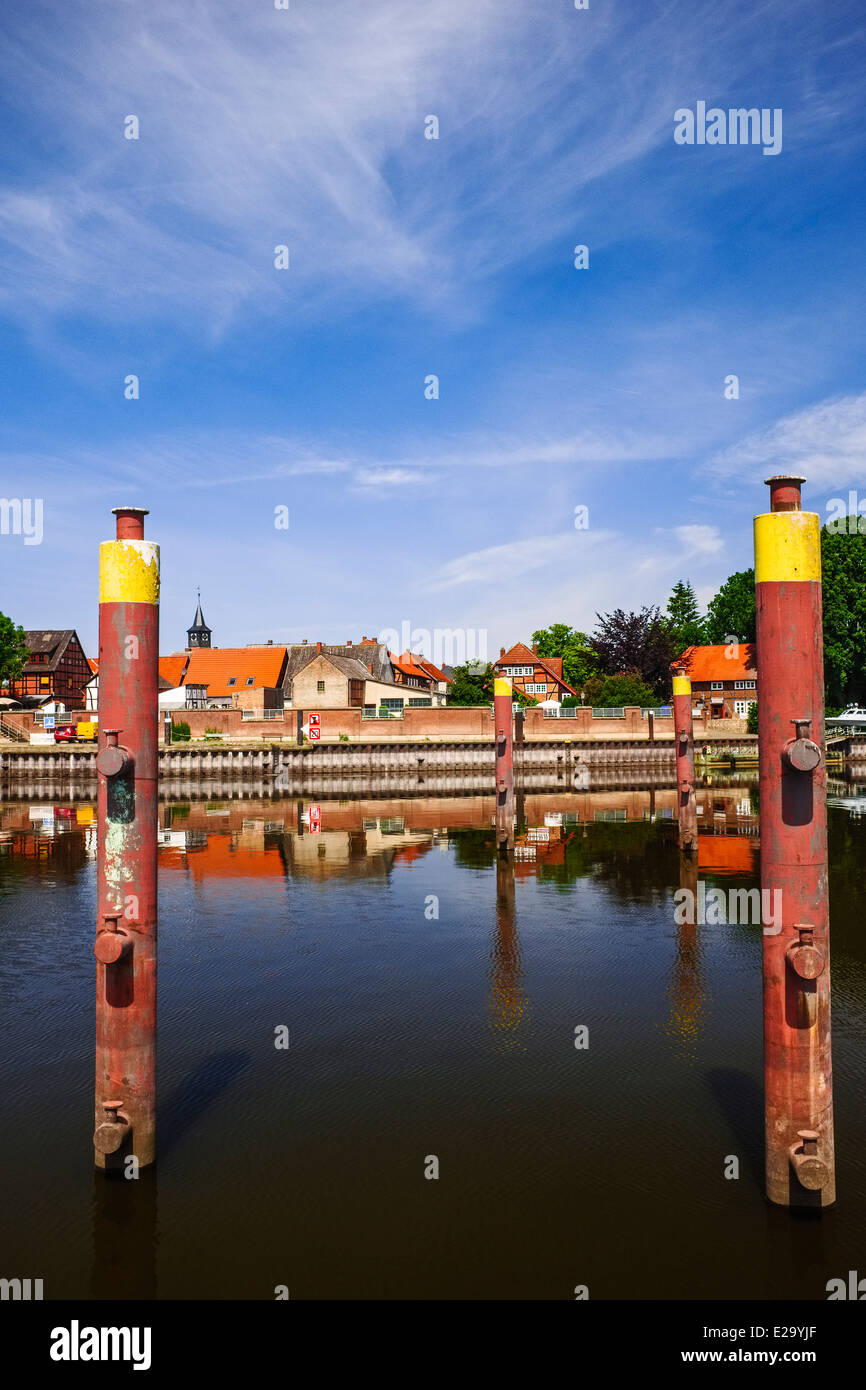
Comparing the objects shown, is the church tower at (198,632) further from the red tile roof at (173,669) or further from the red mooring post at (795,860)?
the red mooring post at (795,860)

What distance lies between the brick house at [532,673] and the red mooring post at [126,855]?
9969 centimetres

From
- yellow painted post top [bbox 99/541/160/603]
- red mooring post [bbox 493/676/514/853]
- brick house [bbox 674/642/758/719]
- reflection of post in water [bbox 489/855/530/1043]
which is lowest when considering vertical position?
reflection of post in water [bbox 489/855/530/1043]

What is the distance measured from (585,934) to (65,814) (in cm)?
3159

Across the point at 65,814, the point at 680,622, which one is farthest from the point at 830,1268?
the point at 680,622

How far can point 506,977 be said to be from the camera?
15031 millimetres

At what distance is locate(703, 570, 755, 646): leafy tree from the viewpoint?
94.8 meters

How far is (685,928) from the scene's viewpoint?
1828 cm

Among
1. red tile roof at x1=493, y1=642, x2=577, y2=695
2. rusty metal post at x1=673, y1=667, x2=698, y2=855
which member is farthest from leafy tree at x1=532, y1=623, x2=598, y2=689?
rusty metal post at x1=673, y1=667, x2=698, y2=855

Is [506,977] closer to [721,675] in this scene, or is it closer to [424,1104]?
[424,1104]

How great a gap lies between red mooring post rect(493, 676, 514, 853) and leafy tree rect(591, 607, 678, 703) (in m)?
57.2

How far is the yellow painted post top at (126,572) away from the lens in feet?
27.0

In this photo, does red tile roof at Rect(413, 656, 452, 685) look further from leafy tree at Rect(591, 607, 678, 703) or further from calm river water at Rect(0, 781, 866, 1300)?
calm river water at Rect(0, 781, 866, 1300)

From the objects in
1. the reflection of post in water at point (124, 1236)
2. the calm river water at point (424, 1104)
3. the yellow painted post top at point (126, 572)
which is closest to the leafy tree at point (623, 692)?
the calm river water at point (424, 1104)
